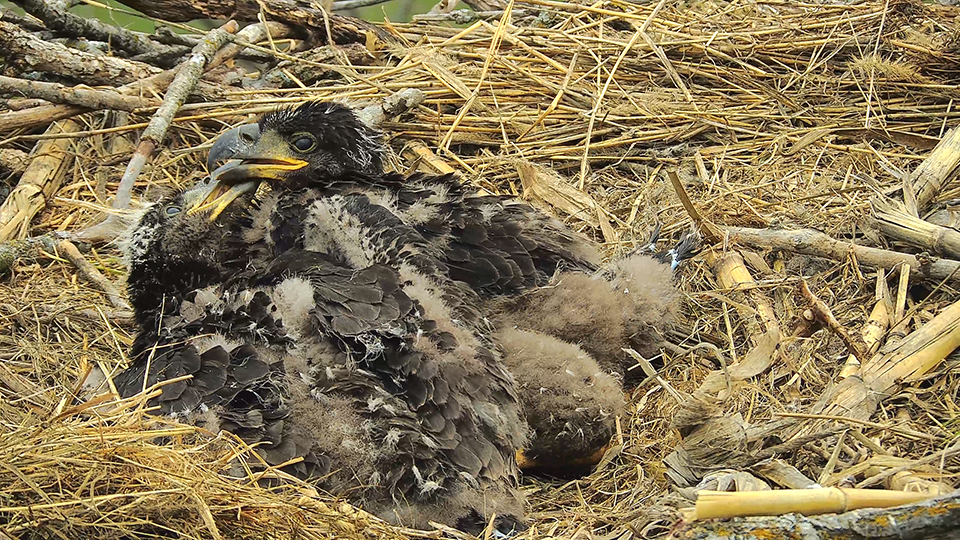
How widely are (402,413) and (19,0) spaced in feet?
11.6

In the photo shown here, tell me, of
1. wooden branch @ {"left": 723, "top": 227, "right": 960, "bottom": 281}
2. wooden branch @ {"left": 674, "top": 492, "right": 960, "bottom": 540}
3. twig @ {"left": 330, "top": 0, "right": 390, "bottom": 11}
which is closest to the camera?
wooden branch @ {"left": 674, "top": 492, "right": 960, "bottom": 540}

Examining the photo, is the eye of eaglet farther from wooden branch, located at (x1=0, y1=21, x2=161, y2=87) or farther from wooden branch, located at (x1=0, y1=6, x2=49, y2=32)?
wooden branch, located at (x1=0, y1=6, x2=49, y2=32)

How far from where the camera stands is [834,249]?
3666 millimetres

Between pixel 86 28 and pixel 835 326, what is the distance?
13.6 ft

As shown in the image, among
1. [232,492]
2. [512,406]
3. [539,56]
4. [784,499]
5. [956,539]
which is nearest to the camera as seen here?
[956,539]

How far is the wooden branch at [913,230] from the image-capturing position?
135 inches

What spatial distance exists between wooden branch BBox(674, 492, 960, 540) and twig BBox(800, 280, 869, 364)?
3.93ft

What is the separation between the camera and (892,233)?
11.9 ft

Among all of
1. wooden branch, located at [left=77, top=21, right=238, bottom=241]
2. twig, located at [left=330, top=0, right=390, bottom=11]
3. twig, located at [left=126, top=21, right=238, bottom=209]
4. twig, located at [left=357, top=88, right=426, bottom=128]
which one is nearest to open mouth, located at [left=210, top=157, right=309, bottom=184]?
wooden branch, located at [left=77, top=21, right=238, bottom=241]

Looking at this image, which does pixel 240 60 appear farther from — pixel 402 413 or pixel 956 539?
pixel 956 539

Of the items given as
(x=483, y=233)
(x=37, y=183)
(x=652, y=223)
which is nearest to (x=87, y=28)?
(x=37, y=183)

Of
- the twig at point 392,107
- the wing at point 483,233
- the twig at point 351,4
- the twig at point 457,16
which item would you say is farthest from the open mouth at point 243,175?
the twig at point 351,4

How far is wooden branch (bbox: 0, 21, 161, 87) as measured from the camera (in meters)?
4.60

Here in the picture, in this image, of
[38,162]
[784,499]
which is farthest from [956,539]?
[38,162]
